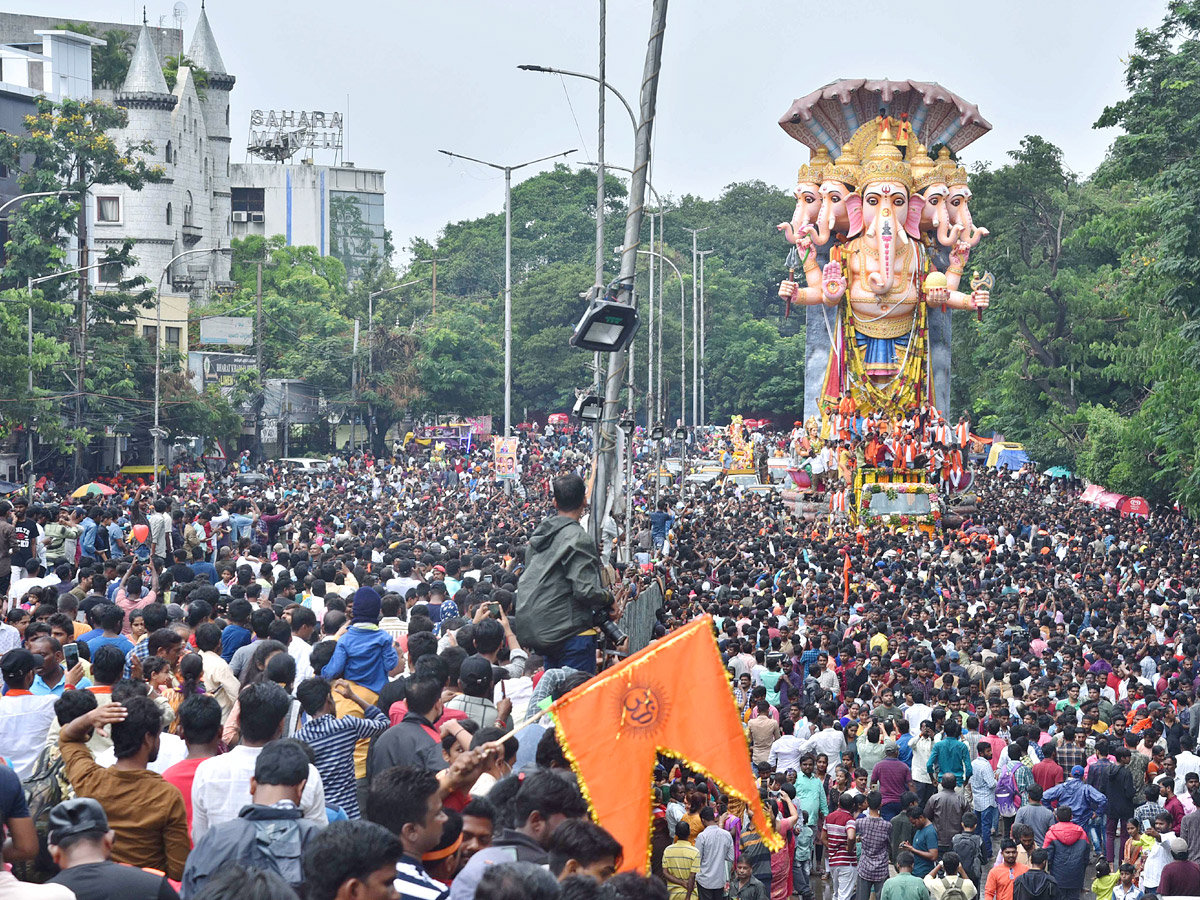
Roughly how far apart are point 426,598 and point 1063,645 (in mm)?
6809

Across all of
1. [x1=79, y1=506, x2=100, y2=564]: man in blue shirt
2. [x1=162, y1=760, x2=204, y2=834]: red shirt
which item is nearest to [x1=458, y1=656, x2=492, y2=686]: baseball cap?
[x1=162, y1=760, x2=204, y2=834]: red shirt

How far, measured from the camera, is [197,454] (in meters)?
50.5

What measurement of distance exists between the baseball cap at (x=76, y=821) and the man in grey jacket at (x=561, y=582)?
3.01 metres

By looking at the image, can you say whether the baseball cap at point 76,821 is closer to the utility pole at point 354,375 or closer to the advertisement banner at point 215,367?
the advertisement banner at point 215,367

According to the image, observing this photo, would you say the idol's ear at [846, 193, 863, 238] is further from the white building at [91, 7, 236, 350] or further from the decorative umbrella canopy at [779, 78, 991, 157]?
the white building at [91, 7, 236, 350]

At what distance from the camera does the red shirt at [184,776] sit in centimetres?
644

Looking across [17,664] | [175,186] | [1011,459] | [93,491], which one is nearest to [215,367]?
[175,186]

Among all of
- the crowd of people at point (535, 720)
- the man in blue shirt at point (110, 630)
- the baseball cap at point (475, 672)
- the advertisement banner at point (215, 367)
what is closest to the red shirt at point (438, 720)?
the crowd of people at point (535, 720)

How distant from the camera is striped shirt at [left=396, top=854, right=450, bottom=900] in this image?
5258 mm

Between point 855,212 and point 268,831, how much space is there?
3131cm

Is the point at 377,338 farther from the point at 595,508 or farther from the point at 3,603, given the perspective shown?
the point at 595,508

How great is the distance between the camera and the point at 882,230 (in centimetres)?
3484

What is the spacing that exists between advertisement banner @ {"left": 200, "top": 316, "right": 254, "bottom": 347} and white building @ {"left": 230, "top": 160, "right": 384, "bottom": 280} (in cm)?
2644

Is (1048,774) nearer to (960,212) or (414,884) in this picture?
(414,884)
